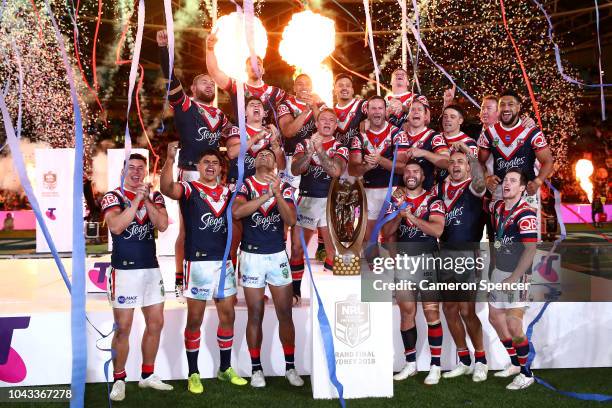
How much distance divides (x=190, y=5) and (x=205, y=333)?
1833 cm

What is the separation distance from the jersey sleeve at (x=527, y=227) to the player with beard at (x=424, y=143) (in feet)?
2.34

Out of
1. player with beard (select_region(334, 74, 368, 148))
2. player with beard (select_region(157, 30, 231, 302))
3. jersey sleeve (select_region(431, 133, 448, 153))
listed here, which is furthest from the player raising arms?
jersey sleeve (select_region(431, 133, 448, 153))

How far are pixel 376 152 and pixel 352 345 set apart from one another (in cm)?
169

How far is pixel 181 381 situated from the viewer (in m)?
4.80

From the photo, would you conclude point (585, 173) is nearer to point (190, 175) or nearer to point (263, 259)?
point (190, 175)

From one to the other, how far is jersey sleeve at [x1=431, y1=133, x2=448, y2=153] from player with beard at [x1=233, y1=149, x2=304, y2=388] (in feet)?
4.16

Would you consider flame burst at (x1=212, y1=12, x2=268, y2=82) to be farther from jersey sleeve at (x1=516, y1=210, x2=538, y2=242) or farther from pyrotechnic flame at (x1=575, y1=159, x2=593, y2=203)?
pyrotechnic flame at (x1=575, y1=159, x2=593, y2=203)

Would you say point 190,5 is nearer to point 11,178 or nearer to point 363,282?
point 11,178

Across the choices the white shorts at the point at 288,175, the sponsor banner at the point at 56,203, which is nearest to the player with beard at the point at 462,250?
the white shorts at the point at 288,175

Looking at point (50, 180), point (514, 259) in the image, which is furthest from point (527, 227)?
point (50, 180)

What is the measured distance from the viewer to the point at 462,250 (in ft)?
15.8

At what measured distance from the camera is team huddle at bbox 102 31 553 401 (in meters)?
4.40

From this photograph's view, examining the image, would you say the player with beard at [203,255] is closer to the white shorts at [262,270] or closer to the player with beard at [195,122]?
the white shorts at [262,270]

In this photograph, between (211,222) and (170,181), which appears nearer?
(170,181)
